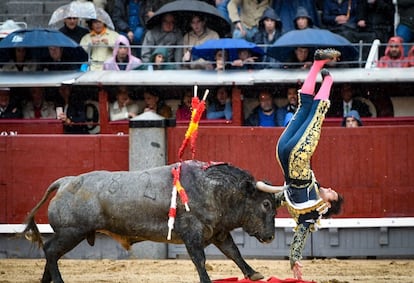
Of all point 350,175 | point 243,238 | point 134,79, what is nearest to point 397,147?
point 350,175

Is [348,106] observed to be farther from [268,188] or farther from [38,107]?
[268,188]

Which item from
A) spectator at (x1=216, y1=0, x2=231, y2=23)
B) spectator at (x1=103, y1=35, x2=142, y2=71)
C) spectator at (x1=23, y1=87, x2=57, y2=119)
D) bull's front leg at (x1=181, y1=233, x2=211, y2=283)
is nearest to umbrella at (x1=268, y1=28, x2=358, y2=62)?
spectator at (x1=216, y1=0, x2=231, y2=23)

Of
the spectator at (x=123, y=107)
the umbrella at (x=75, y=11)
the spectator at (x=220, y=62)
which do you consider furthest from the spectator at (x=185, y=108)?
the umbrella at (x=75, y=11)

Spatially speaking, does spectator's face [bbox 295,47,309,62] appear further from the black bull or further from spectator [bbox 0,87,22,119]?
the black bull

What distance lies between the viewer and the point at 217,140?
1492 centimetres

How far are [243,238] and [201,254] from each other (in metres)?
3.71

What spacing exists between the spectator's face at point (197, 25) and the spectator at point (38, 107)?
76.8 inches

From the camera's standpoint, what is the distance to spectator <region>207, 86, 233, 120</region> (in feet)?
52.6

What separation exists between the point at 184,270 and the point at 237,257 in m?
2.15

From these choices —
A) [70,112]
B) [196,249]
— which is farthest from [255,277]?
[70,112]

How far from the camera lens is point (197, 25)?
16469 mm

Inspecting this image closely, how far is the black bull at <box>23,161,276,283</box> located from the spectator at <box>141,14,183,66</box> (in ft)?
16.2

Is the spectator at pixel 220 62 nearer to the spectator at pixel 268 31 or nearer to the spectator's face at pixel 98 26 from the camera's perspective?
the spectator at pixel 268 31

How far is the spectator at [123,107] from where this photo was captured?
16359mm
